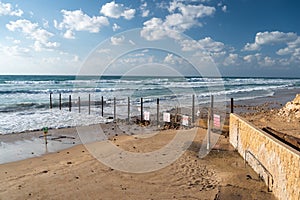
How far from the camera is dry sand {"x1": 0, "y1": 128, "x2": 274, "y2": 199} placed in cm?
524

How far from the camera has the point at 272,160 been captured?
498cm

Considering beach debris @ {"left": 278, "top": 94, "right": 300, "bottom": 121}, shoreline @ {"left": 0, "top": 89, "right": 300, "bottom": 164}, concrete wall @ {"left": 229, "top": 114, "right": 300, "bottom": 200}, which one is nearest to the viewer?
concrete wall @ {"left": 229, "top": 114, "right": 300, "bottom": 200}

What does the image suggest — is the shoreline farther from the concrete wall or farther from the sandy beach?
the concrete wall

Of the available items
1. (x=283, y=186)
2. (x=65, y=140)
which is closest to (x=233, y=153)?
(x=283, y=186)

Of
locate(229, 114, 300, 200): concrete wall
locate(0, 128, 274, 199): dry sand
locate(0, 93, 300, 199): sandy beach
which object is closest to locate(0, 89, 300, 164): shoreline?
locate(0, 93, 300, 199): sandy beach

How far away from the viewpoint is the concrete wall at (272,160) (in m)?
4.04

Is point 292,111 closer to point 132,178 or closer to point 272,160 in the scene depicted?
point 272,160

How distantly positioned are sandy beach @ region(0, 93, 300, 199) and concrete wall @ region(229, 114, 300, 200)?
0.87 ft

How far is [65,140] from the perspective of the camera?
34.9 feet

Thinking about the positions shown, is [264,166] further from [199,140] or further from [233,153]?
[199,140]

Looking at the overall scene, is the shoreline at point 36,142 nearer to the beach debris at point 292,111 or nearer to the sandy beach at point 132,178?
the sandy beach at point 132,178

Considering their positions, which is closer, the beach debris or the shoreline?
the shoreline

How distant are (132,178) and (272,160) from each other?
10.2 ft

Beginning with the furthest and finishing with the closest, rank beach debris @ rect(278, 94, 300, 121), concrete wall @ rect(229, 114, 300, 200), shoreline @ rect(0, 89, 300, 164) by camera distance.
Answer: beach debris @ rect(278, 94, 300, 121)
shoreline @ rect(0, 89, 300, 164)
concrete wall @ rect(229, 114, 300, 200)
